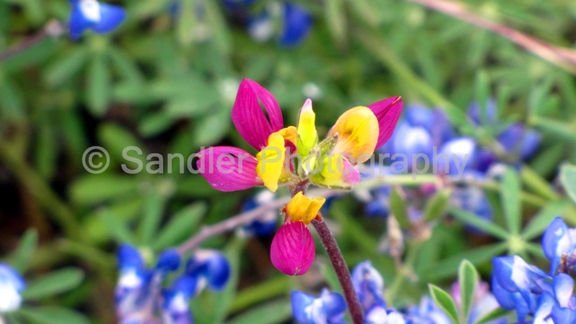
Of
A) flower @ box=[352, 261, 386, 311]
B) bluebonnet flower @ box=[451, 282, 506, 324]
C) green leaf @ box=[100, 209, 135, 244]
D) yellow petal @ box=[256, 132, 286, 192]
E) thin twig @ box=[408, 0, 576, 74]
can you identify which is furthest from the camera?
thin twig @ box=[408, 0, 576, 74]

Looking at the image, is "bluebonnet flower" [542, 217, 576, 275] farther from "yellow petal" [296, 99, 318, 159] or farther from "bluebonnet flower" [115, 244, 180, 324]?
"bluebonnet flower" [115, 244, 180, 324]

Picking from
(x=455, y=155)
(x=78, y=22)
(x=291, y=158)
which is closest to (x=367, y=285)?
(x=291, y=158)

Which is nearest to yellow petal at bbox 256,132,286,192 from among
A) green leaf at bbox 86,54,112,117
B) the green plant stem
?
green leaf at bbox 86,54,112,117

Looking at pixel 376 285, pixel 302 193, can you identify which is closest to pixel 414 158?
pixel 376 285

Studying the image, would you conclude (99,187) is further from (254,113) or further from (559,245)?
(559,245)

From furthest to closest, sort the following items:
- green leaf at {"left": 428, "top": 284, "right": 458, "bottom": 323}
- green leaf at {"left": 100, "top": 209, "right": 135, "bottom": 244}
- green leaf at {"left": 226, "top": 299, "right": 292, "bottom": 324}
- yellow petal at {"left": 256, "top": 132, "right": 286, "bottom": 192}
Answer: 1. green leaf at {"left": 100, "top": 209, "right": 135, "bottom": 244}
2. green leaf at {"left": 226, "top": 299, "right": 292, "bottom": 324}
3. green leaf at {"left": 428, "top": 284, "right": 458, "bottom": 323}
4. yellow petal at {"left": 256, "top": 132, "right": 286, "bottom": 192}

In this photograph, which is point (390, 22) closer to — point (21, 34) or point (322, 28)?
point (322, 28)
